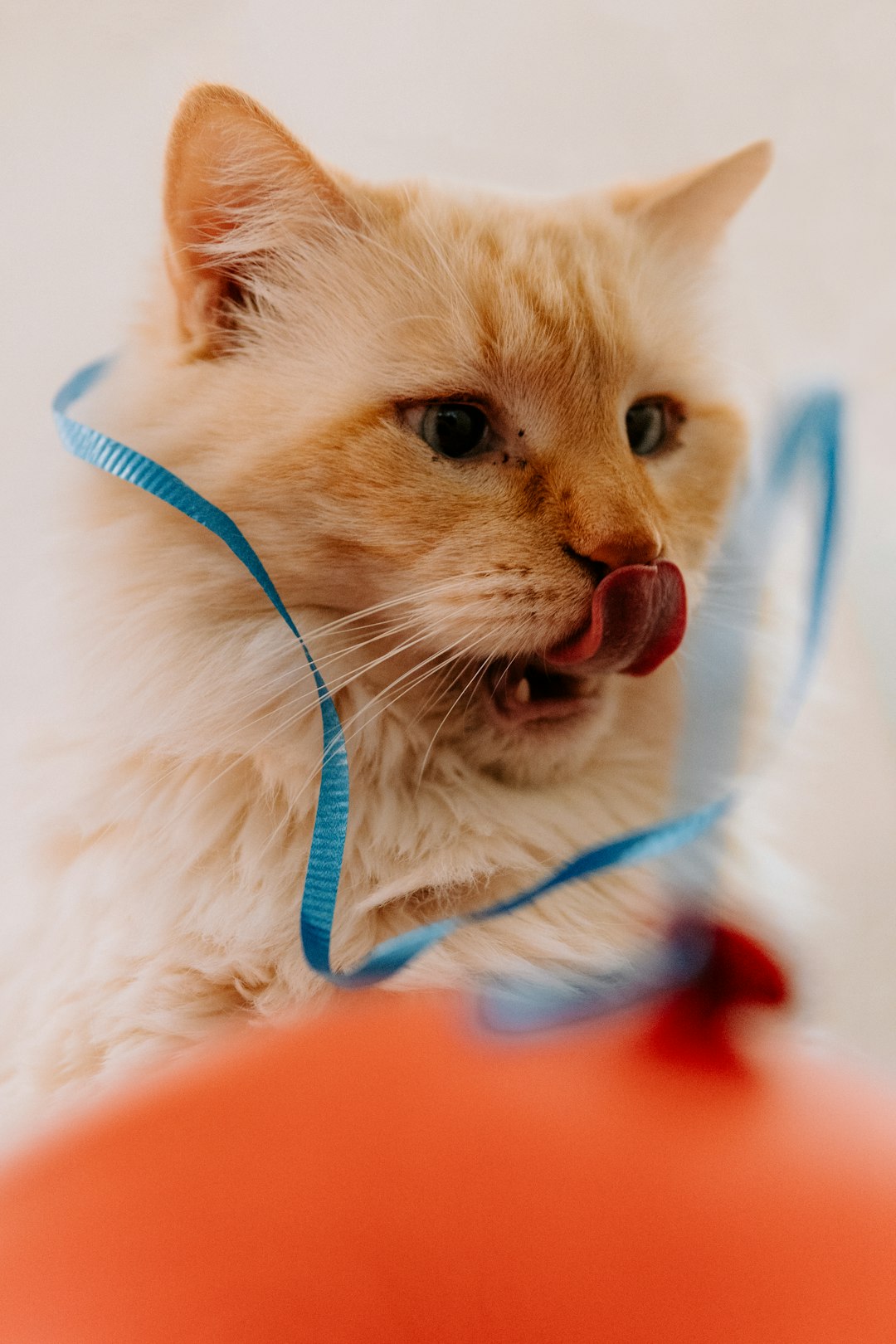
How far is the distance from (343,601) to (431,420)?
175mm

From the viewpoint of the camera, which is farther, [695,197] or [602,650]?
[695,197]

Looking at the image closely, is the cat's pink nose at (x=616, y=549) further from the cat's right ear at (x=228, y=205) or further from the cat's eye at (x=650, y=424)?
the cat's right ear at (x=228, y=205)

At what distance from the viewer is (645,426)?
3.16 feet

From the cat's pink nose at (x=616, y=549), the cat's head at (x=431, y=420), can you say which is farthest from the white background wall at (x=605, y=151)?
the cat's pink nose at (x=616, y=549)

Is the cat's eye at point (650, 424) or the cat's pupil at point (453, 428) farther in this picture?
the cat's eye at point (650, 424)

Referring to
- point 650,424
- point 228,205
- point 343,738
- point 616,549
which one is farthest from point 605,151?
point 343,738

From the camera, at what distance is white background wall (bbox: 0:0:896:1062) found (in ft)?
3.58

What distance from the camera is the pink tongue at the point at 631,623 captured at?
2.47 ft

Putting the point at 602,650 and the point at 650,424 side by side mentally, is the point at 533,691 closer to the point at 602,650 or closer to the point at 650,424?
the point at 602,650

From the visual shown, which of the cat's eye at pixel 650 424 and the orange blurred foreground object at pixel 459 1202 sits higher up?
the cat's eye at pixel 650 424

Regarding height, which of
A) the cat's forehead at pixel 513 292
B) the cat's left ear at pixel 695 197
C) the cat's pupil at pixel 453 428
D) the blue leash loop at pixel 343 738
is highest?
the cat's left ear at pixel 695 197

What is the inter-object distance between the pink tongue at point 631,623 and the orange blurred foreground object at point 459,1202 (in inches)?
12.9

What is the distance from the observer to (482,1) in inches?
48.3

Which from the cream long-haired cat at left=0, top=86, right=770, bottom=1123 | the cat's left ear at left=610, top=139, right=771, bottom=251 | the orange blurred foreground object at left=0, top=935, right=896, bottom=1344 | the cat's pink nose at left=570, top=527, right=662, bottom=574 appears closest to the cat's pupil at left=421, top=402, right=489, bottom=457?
the cream long-haired cat at left=0, top=86, right=770, bottom=1123
